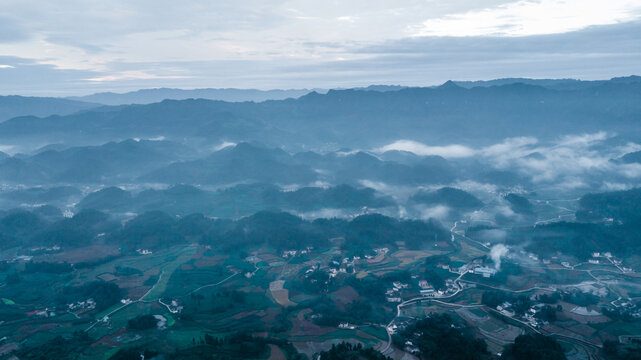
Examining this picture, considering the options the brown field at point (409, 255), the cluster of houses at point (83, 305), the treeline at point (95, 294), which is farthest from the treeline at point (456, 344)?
the cluster of houses at point (83, 305)

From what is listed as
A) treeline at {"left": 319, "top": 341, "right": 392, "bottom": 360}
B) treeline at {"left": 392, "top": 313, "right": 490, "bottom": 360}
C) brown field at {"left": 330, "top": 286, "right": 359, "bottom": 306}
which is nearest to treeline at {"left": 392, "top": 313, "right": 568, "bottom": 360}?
treeline at {"left": 392, "top": 313, "right": 490, "bottom": 360}

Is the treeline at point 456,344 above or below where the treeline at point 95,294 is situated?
above

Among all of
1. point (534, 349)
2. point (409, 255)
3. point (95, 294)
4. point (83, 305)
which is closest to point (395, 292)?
point (409, 255)

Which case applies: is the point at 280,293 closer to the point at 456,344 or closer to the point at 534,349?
the point at 456,344

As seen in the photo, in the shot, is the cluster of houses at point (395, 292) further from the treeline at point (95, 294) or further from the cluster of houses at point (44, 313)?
the cluster of houses at point (44, 313)

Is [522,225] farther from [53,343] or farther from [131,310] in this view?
[53,343]

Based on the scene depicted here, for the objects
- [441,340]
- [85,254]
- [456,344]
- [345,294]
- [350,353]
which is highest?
[456,344]

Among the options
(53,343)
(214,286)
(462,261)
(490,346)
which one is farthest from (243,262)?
(490,346)

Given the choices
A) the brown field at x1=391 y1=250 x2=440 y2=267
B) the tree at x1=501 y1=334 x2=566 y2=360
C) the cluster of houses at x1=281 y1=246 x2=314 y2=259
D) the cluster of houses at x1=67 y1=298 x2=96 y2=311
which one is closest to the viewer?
the tree at x1=501 y1=334 x2=566 y2=360

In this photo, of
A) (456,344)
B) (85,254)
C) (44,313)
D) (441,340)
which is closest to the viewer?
(456,344)

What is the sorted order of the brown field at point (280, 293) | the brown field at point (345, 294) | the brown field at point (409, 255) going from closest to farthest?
the brown field at point (345, 294) < the brown field at point (280, 293) < the brown field at point (409, 255)

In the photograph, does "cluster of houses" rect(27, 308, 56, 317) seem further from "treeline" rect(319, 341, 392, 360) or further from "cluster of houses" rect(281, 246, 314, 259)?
"treeline" rect(319, 341, 392, 360)

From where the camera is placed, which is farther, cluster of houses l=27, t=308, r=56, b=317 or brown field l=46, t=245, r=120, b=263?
brown field l=46, t=245, r=120, b=263

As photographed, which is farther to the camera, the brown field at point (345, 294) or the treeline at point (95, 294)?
the treeline at point (95, 294)
